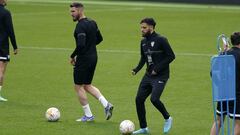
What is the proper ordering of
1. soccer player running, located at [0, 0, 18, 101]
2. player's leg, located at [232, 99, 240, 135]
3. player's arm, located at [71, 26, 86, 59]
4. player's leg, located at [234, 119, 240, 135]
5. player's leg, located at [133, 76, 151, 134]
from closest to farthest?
player's leg, located at [232, 99, 240, 135] < player's leg, located at [234, 119, 240, 135] < player's leg, located at [133, 76, 151, 134] < player's arm, located at [71, 26, 86, 59] < soccer player running, located at [0, 0, 18, 101]

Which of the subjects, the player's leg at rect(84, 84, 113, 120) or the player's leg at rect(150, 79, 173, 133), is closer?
the player's leg at rect(150, 79, 173, 133)

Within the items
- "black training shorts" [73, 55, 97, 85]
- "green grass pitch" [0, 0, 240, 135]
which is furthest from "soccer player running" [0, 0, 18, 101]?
"black training shorts" [73, 55, 97, 85]

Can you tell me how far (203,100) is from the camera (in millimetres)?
17281

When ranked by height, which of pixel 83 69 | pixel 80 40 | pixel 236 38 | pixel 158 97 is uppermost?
pixel 236 38

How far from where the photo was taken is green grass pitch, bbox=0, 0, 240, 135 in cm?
1443

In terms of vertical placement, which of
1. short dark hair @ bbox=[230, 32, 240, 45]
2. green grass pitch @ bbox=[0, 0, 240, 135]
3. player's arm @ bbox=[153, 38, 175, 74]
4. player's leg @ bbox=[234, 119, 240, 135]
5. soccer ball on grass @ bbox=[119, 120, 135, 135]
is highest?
short dark hair @ bbox=[230, 32, 240, 45]

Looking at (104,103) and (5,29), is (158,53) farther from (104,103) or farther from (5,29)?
(5,29)

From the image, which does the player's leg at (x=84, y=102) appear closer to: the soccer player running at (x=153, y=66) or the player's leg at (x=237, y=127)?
the soccer player running at (x=153, y=66)

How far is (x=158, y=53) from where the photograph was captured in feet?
43.9

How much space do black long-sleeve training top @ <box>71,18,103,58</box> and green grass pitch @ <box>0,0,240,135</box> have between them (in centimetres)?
149

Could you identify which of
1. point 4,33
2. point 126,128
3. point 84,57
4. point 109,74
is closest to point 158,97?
point 126,128

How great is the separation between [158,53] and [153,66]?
27 cm

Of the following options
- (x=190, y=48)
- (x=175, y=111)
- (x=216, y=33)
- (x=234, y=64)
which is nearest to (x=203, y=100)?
(x=175, y=111)

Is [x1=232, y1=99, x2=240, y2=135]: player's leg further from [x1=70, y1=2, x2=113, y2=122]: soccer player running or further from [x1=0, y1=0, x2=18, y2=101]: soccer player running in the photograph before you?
[x1=0, y1=0, x2=18, y2=101]: soccer player running
